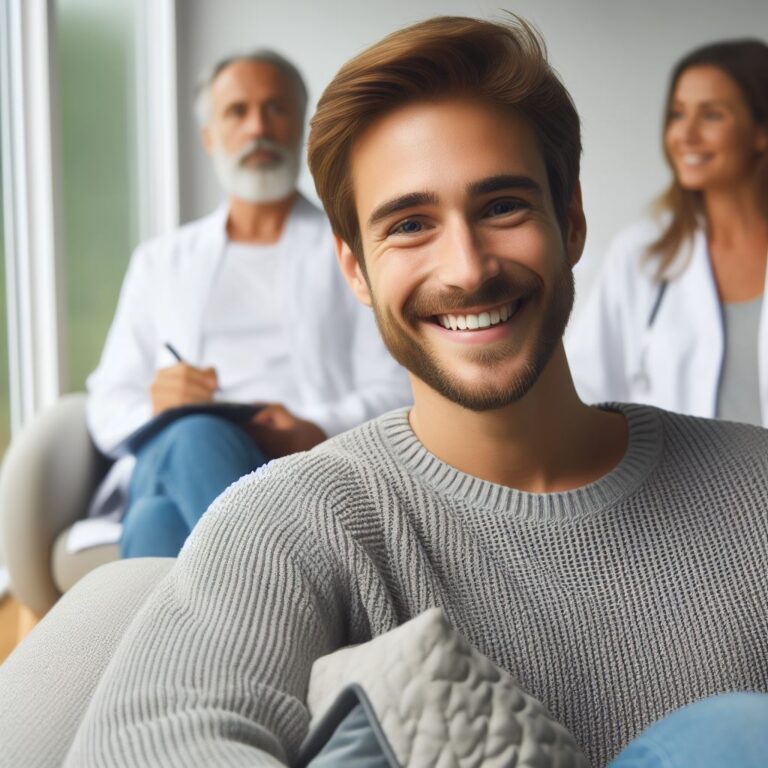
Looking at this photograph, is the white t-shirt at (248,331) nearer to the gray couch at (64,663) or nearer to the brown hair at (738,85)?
the brown hair at (738,85)

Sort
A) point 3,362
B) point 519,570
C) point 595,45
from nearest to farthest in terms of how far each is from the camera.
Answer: point 519,570
point 3,362
point 595,45

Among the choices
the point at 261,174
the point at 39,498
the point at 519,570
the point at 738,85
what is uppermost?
the point at 738,85

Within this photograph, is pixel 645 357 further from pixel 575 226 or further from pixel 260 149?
pixel 575 226

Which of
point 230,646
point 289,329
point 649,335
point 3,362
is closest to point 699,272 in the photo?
point 649,335

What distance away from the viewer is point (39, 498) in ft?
7.04

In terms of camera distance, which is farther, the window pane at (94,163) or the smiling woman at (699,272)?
the window pane at (94,163)

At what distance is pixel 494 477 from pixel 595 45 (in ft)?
11.6

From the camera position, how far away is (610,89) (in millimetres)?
4250

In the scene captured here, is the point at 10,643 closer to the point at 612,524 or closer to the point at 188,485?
the point at 188,485

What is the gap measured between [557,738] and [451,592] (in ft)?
0.79

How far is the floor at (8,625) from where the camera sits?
255 cm

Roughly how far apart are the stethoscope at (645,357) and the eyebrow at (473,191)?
5.26 feet

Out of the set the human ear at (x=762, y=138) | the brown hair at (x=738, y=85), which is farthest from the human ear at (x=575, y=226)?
the human ear at (x=762, y=138)

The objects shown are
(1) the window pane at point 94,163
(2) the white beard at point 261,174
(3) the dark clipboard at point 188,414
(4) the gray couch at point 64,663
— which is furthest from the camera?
(1) the window pane at point 94,163
